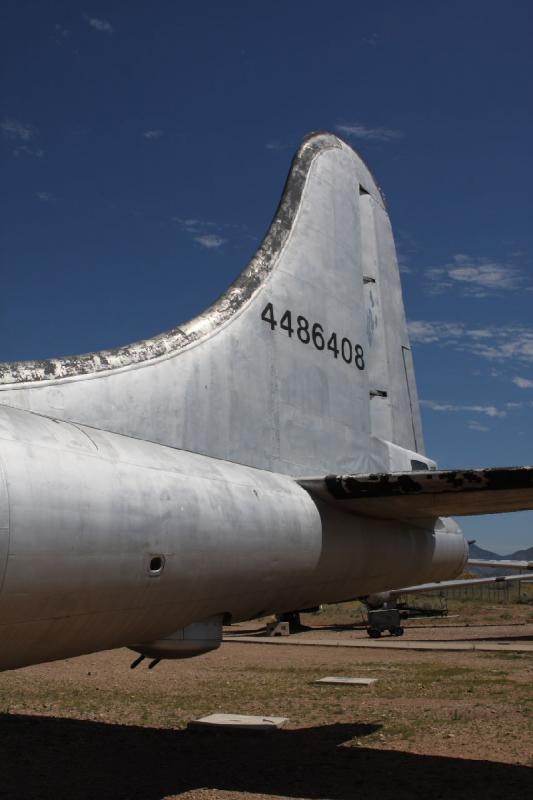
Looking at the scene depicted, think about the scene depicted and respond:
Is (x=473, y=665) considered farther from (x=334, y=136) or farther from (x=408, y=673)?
(x=334, y=136)

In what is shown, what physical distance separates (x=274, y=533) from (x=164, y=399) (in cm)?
118

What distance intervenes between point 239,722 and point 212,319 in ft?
22.9

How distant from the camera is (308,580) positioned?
6059 mm

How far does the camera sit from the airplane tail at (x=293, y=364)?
523 centimetres

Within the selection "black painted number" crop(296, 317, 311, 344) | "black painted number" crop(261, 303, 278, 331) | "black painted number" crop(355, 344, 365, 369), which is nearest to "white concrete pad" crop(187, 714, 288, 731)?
"black painted number" crop(355, 344, 365, 369)

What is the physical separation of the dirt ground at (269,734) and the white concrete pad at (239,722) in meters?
0.16

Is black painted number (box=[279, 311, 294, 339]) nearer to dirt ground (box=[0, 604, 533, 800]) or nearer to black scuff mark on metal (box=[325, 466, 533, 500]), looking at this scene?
black scuff mark on metal (box=[325, 466, 533, 500])

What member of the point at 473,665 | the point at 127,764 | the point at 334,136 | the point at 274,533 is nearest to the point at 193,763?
the point at 127,764

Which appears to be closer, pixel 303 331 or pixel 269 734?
pixel 303 331

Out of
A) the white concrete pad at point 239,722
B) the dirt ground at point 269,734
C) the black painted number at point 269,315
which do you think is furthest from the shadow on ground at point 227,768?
the black painted number at point 269,315

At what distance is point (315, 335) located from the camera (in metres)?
7.32

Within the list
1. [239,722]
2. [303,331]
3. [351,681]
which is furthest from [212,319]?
[351,681]

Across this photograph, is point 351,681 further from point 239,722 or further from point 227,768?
point 227,768

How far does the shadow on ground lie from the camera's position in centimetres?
777
